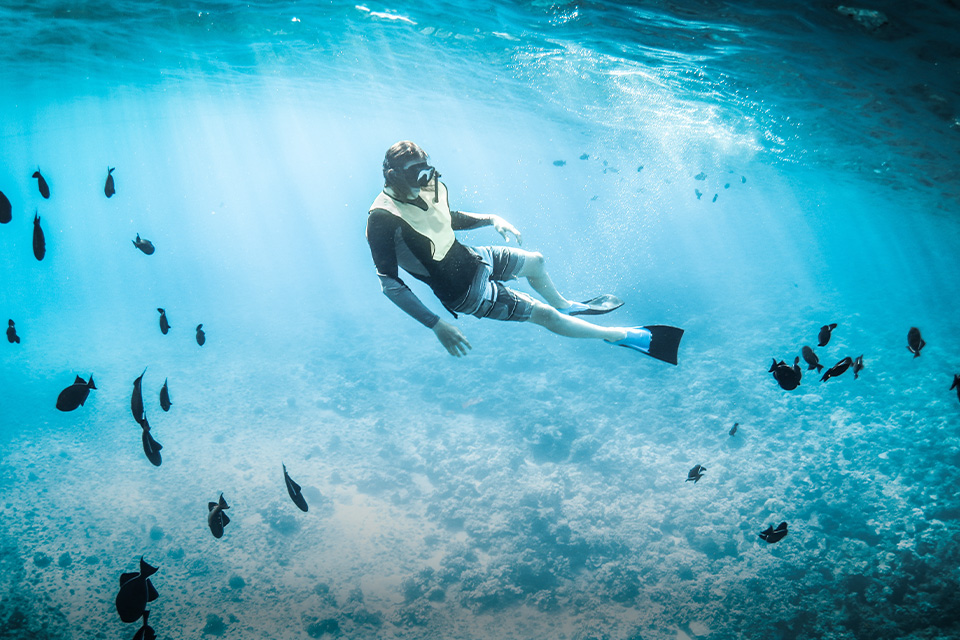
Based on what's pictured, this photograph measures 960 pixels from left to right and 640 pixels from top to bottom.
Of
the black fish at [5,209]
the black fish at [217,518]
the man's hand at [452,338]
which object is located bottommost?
the black fish at [217,518]

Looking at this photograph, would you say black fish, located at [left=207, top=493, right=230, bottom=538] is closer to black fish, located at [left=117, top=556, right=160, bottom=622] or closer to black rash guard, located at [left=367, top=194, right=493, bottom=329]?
black fish, located at [left=117, top=556, right=160, bottom=622]

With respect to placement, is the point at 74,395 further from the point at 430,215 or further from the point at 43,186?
the point at 430,215

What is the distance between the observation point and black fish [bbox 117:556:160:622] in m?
3.17

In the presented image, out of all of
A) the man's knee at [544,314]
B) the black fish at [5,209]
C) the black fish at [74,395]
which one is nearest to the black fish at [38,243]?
the black fish at [5,209]

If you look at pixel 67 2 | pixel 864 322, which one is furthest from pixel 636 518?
pixel 864 322

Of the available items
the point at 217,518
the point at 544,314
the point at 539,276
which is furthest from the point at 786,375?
the point at 217,518

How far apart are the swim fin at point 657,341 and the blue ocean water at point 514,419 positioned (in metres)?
2.22

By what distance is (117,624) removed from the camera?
7688mm

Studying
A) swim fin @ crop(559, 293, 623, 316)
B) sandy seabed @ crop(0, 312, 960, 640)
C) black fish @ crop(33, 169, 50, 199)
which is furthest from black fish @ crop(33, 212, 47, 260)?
sandy seabed @ crop(0, 312, 960, 640)

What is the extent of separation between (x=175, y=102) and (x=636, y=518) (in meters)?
32.0

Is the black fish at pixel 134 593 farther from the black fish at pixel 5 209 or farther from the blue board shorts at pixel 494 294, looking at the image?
the blue board shorts at pixel 494 294

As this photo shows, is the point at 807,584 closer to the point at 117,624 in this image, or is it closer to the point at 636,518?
the point at 636,518

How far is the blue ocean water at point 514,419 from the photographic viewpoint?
7.96 metres

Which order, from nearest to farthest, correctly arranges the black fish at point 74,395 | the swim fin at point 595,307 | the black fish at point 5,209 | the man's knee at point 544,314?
the black fish at point 5,209 → the black fish at point 74,395 → the man's knee at point 544,314 → the swim fin at point 595,307
